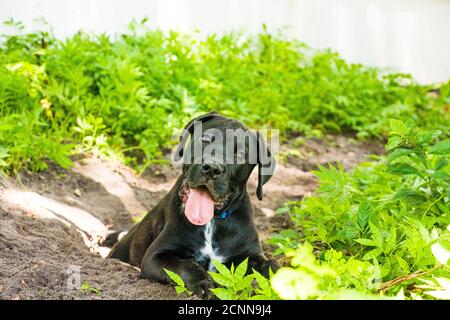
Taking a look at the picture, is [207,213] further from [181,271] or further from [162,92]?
[162,92]

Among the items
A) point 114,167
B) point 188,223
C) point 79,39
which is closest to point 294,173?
point 114,167

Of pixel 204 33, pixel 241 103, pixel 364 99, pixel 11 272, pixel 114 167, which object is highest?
pixel 204 33

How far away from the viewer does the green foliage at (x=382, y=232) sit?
125 inches

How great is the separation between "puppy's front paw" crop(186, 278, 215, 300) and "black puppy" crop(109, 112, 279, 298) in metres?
0.02

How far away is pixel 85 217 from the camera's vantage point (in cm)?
597

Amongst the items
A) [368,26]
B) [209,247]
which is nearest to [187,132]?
[209,247]

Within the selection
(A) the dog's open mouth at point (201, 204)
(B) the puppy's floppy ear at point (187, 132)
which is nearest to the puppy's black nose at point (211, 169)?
(A) the dog's open mouth at point (201, 204)

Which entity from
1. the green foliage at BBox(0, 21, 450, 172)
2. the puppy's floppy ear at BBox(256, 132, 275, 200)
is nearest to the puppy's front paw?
the puppy's floppy ear at BBox(256, 132, 275, 200)

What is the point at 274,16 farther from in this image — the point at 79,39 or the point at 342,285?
the point at 342,285

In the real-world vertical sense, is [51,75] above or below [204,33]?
below

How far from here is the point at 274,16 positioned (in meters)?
11.7

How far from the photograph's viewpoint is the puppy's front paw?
4.07m

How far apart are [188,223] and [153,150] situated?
120 inches

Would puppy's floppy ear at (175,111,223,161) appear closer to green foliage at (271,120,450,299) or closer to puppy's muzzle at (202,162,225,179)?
puppy's muzzle at (202,162,225,179)
